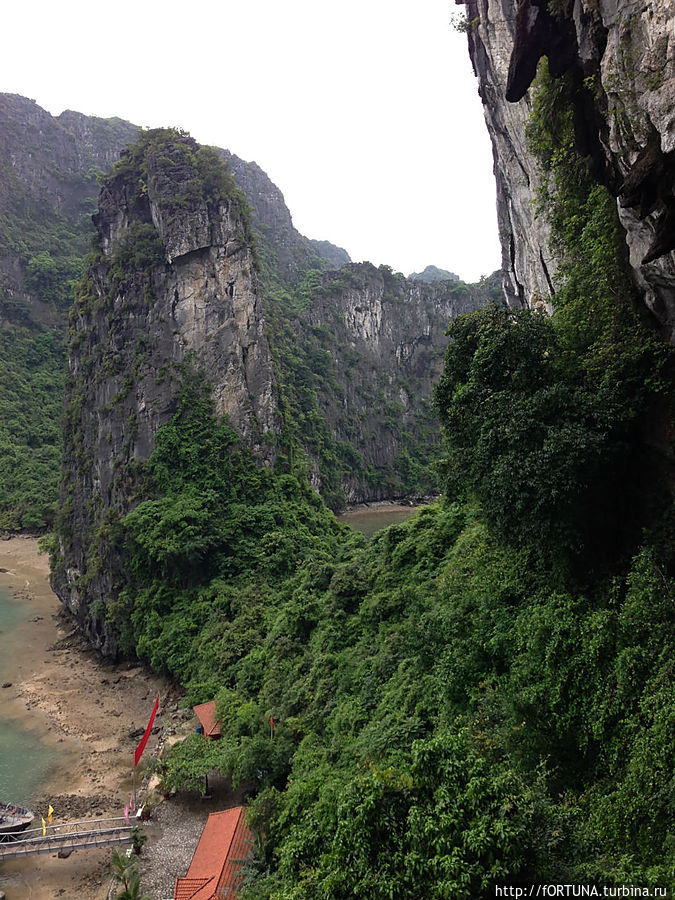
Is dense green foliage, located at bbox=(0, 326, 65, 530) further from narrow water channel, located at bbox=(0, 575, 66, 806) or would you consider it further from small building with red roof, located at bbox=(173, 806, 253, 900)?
small building with red roof, located at bbox=(173, 806, 253, 900)

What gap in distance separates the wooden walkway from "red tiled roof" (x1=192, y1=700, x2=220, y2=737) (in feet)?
10.2

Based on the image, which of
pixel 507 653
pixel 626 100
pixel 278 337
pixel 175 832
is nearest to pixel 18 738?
pixel 175 832

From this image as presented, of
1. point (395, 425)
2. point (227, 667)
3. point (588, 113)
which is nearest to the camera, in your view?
point (588, 113)

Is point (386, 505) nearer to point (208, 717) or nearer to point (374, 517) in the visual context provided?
point (374, 517)

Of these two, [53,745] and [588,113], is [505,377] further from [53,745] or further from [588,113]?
[53,745]

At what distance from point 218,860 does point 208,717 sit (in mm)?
5999

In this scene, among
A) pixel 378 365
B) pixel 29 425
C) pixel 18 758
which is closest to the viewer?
pixel 18 758


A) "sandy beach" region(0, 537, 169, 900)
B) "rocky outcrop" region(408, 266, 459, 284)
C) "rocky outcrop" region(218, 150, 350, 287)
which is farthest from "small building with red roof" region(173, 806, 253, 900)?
"rocky outcrop" region(408, 266, 459, 284)

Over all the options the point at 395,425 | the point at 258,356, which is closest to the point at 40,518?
the point at 258,356

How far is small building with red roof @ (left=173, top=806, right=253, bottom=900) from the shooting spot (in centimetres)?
1084

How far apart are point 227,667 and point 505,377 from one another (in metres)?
15.6

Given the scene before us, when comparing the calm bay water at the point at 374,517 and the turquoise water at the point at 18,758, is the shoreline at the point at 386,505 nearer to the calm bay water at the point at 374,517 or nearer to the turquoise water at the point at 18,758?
the calm bay water at the point at 374,517

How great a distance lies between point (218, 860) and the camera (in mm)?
11578

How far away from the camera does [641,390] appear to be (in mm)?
8852
